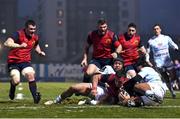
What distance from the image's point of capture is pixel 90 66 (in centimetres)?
1293

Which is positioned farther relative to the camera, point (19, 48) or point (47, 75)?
point (47, 75)

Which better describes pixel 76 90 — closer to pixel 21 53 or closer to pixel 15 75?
pixel 15 75

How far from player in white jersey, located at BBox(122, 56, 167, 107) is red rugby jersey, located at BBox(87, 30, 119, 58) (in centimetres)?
203

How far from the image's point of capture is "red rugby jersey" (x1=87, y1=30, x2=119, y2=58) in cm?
1296

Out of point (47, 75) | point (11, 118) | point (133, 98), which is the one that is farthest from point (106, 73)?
point (47, 75)

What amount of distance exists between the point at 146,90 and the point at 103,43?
253 cm

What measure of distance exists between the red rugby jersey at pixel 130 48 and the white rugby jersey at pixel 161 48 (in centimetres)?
204

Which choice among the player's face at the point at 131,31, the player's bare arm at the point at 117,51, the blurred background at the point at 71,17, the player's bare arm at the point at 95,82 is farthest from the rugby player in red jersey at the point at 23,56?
the blurred background at the point at 71,17

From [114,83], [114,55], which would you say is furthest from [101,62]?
[114,83]

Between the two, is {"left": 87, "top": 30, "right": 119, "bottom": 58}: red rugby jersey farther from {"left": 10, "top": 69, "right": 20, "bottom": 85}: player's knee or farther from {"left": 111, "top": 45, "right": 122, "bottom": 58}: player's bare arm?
{"left": 10, "top": 69, "right": 20, "bottom": 85}: player's knee

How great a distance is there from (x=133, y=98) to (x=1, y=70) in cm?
5873

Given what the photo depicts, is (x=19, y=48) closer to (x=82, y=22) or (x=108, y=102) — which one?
(x=108, y=102)

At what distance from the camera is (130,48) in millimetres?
13750

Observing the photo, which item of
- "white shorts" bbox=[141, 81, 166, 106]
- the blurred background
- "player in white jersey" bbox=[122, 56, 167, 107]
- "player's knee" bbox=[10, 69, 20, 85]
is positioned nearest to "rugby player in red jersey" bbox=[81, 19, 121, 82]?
"player's knee" bbox=[10, 69, 20, 85]
